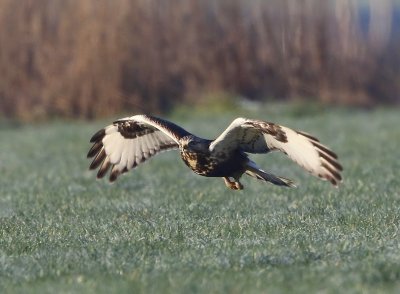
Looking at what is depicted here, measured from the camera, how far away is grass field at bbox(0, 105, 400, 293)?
5543mm

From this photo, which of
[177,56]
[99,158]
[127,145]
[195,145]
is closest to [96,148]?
[99,158]

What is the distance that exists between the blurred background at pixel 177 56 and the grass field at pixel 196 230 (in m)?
7.67

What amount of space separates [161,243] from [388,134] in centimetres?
981

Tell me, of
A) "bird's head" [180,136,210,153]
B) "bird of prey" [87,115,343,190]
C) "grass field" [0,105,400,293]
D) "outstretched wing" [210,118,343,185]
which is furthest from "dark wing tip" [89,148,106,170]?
"outstretched wing" [210,118,343,185]

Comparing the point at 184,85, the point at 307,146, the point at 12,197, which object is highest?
the point at 307,146

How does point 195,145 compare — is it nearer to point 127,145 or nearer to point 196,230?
point 196,230

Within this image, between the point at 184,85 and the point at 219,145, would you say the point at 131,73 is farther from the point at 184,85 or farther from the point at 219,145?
the point at 219,145

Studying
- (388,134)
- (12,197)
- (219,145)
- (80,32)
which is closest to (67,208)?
(12,197)

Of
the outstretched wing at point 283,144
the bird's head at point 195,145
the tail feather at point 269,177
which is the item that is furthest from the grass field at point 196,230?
the bird's head at point 195,145

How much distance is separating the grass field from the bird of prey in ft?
1.17

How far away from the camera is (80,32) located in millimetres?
21531

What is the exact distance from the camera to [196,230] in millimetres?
7488

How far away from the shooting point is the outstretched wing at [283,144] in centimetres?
711

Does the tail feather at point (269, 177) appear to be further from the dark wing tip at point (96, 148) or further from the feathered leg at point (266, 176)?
the dark wing tip at point (96, 148)
